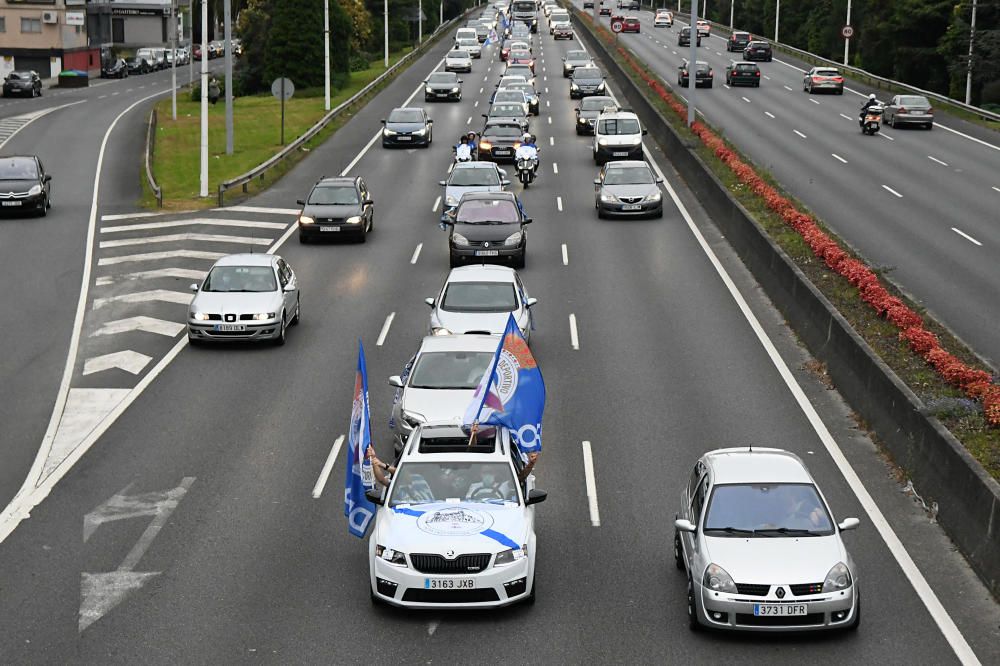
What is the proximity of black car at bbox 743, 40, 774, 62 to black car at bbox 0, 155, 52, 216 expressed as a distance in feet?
202

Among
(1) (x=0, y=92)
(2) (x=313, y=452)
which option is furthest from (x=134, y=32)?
(2) (x=313, y=452)

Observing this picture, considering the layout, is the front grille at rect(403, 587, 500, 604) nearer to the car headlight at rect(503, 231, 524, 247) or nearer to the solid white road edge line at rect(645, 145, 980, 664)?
the solid white road edge line at rect(645, 145, 980, 664)

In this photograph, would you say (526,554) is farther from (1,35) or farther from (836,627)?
(1,35)

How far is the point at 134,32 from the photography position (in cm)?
13438

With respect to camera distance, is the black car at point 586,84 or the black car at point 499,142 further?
the black car at point 586,84

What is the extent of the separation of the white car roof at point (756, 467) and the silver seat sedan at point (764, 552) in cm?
1

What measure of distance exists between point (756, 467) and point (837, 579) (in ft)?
5.83

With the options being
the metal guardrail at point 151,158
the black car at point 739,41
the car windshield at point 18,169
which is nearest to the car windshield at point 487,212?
the metal guardrail at point 151,158

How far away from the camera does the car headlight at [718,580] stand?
12492mm

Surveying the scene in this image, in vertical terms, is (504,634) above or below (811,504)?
below

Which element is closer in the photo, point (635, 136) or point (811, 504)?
point (811, 504)

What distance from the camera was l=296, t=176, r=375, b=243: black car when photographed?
34.2 m

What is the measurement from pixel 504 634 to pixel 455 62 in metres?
72.3

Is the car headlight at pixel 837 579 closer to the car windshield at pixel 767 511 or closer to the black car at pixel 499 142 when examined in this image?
the car windshield at pixel 767 511
